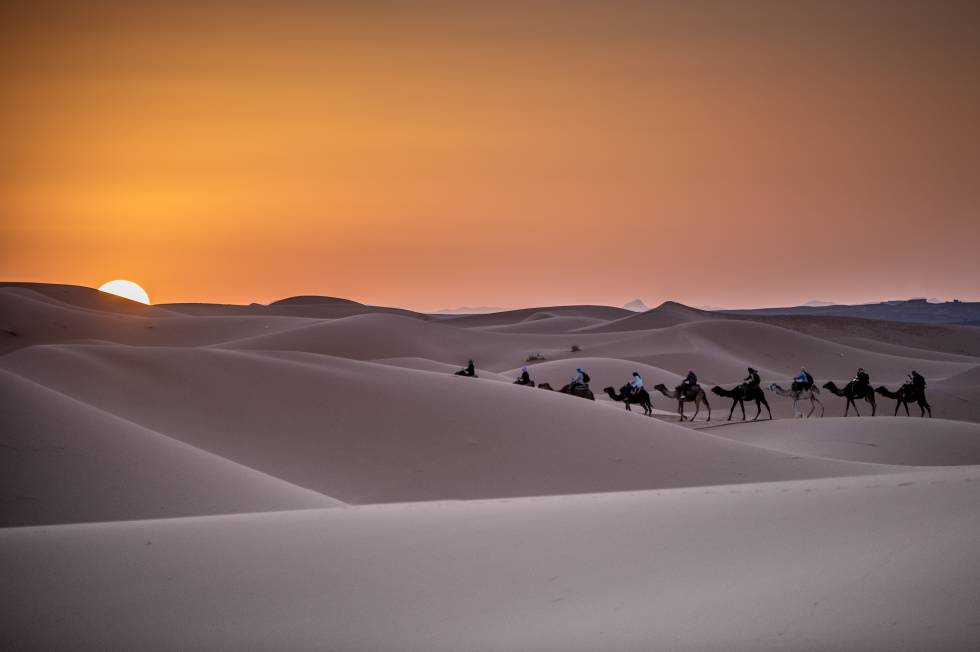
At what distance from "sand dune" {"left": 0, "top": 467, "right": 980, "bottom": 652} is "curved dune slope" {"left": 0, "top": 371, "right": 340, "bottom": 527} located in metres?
1.97

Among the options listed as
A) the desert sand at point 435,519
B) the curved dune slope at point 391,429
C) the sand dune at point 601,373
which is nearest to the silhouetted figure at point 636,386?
the desert sand at point 435,519

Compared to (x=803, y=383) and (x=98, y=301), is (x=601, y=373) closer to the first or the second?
(x=803, y=383)

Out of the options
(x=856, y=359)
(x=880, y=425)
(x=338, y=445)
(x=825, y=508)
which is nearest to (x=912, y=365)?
(x=856, y=359)

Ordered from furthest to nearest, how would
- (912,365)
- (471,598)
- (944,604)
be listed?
(912,365)
(471,598)
(944,604)

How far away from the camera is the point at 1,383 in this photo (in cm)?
1227

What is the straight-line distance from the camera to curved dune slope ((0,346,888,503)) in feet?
48.0

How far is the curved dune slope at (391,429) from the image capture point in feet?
48.0

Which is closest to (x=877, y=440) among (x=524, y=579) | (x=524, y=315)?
(x=524, y=579)

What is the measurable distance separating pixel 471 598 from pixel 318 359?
17.7m

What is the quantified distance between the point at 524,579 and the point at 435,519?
2.23m

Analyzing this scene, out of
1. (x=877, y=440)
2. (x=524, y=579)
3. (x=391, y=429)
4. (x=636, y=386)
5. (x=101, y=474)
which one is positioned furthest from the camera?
(x=636, y=386)

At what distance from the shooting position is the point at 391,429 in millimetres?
16906

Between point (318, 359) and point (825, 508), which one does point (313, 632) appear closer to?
point (825, 508)

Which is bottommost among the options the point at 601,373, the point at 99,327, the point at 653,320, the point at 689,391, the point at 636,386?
the point at 689,391
